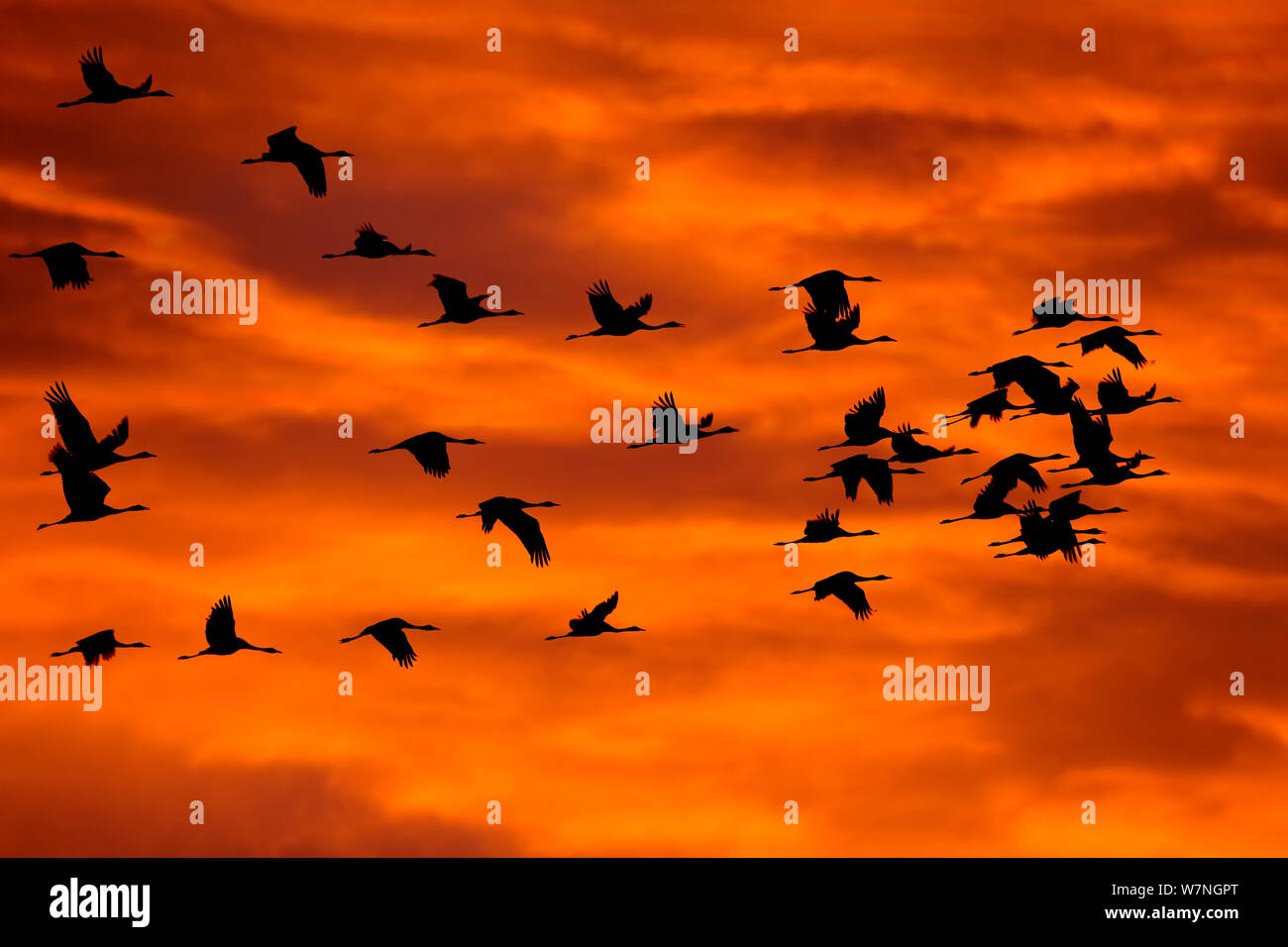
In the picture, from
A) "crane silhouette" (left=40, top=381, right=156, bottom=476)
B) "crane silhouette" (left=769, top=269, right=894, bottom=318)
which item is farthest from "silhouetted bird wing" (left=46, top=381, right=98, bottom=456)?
"crane silhouette" (left=769, top=269, right=894, bottom=318)

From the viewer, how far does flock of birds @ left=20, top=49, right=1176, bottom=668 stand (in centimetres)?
3941

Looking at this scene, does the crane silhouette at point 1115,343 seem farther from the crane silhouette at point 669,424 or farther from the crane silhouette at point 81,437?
the crane silhouette at point 81,437

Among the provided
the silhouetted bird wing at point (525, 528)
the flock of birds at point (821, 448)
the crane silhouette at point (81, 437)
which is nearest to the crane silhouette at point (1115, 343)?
the flock of birds at point (821, 448)

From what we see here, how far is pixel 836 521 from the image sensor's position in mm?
42875

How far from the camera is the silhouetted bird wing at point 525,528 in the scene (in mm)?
40344

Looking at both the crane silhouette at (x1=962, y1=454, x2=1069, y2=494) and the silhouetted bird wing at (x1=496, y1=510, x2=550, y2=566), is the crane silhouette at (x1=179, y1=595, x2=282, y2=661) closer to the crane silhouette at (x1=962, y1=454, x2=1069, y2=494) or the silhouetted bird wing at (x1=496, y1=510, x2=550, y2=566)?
the silhouetted bird wing at (x1=496, y1=510, x2=550, y2=566)

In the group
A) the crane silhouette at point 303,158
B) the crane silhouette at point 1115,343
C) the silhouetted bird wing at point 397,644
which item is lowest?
the silhouetted bird wing at point 397,644

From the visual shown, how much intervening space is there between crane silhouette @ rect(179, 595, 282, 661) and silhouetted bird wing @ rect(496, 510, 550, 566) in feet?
18.4

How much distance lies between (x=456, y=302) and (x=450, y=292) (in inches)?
13.5

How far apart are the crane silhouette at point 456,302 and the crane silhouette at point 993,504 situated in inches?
434

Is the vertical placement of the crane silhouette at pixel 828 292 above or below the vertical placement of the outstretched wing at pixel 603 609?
above
